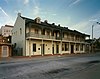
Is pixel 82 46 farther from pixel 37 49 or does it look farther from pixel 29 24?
pixel 29 24

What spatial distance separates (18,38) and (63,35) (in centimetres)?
1407

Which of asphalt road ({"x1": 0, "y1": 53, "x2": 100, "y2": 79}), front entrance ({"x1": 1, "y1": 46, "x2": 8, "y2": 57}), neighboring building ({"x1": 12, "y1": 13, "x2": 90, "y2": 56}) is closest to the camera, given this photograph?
asphalt road ({"x1": 0, "y1": 53, "x2": 100, "y2": 79})

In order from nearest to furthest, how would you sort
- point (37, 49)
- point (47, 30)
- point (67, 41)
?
point (37, 49), point (47, 30), point (67, 41)

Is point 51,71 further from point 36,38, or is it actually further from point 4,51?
point 36,38

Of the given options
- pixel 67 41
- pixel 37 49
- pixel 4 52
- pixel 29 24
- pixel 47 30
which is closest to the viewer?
pixel 4 52

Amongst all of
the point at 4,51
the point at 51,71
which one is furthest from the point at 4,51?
the point at 51,71

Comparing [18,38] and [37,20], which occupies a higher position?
[37,20]

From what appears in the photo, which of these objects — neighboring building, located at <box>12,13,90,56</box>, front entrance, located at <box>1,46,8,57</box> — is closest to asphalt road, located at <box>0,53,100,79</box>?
front entrance, located at <box>1,46,8,57</box>

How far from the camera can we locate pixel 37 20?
33.2 m

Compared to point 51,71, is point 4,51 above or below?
above

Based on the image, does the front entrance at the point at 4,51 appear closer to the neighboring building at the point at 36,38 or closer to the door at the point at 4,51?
the door at the point at 4,51

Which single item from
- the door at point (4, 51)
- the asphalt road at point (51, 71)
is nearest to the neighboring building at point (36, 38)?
the door at point (4, 51)

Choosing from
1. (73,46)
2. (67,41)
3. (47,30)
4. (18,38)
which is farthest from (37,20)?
(73,46)

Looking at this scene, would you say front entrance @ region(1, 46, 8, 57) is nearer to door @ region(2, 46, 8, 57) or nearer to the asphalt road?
Answer: door @ region(2, 46, 8, 57)
